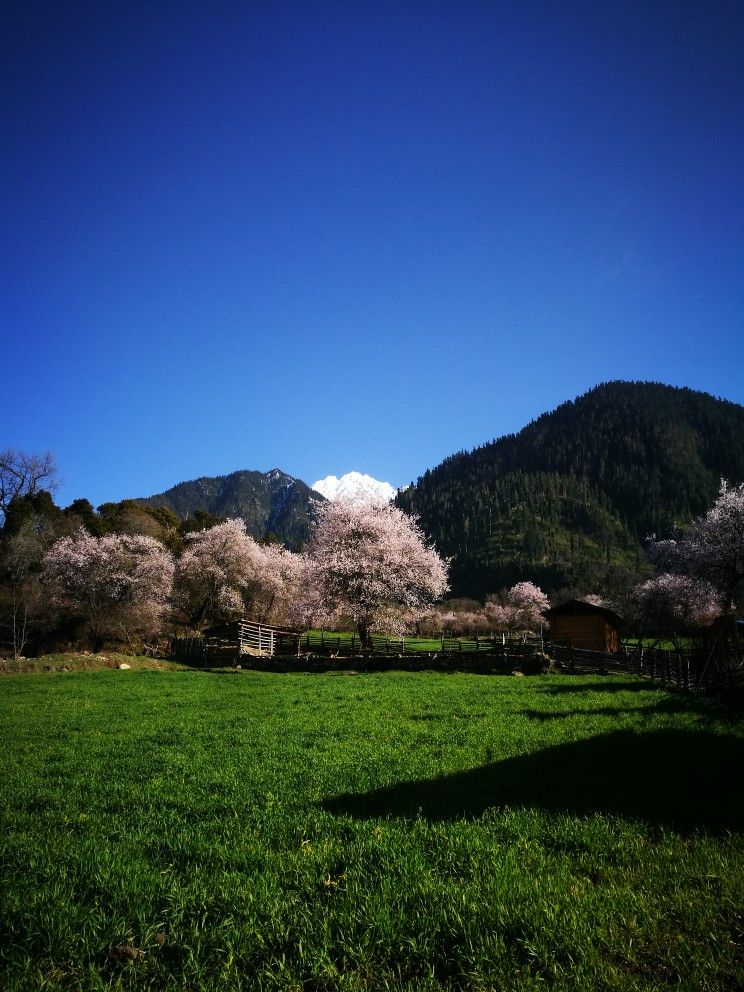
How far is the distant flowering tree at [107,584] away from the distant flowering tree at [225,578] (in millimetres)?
9144

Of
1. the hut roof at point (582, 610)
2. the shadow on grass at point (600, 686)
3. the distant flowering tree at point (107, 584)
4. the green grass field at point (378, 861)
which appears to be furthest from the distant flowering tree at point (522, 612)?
the green grass field at point (378, 861)

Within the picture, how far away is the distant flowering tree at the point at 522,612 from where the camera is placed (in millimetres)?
107125

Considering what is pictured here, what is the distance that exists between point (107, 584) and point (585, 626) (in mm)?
50777

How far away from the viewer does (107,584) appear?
4800 cm

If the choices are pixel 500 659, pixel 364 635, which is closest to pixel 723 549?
pixel 500 659

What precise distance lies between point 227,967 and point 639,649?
2770 centimetres

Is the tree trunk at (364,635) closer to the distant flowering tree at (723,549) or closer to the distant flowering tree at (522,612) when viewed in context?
the distant flowering tree at (723,549)

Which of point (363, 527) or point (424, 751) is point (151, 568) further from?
point (424, 751)

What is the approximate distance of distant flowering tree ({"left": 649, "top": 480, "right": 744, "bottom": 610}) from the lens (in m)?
39.6

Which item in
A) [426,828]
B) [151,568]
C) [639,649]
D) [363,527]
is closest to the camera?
[426,828]

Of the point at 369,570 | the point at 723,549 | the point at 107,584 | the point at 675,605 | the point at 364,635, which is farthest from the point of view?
the point at 675,605

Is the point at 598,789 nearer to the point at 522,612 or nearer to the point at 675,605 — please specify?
the point at 675,605

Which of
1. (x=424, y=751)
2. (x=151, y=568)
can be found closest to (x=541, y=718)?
(x=424, y=751)

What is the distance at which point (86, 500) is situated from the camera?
6912cm
